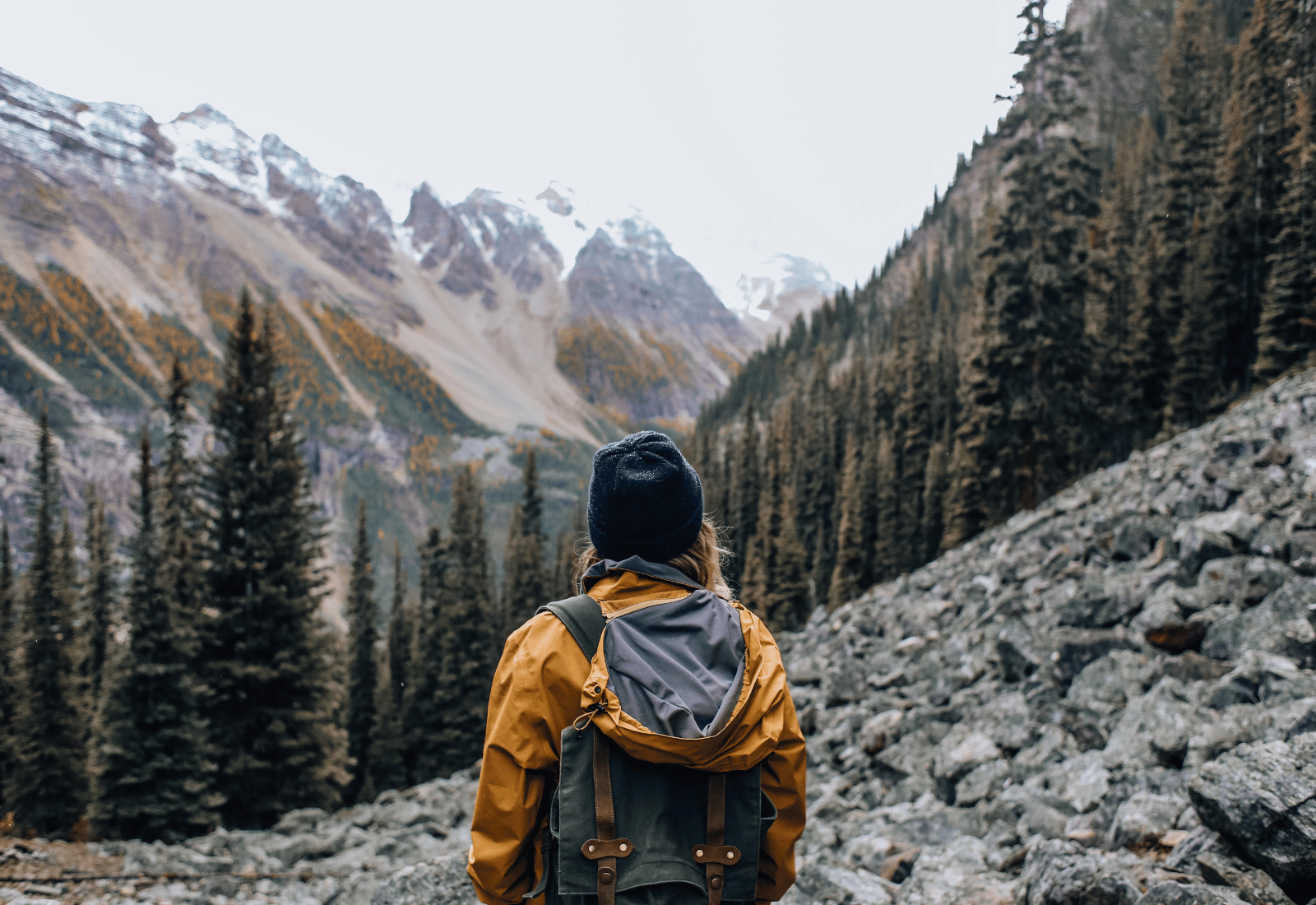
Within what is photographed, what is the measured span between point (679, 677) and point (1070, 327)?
2483cm

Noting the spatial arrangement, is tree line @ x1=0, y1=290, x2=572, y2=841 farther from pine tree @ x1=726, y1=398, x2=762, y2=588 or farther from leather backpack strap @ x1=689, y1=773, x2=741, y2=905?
pine tree @ x1=726, y1=398, x2=762, y2=588

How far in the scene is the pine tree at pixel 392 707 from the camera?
33125 mm

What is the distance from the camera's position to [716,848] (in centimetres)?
229

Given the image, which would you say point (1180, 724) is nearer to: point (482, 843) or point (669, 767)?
point (669, 767)

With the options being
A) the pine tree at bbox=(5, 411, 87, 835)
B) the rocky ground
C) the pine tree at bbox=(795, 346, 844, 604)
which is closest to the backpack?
the rocky ground

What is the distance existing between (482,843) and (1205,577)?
8708mm

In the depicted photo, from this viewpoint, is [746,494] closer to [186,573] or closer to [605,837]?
[186,573]

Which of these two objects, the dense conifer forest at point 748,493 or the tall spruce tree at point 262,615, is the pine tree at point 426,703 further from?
the tall spruce tree at point 262,615

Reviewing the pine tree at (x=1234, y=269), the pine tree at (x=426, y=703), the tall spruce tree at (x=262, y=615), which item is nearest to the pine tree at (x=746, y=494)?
the pine tree at (x=426, y=703)

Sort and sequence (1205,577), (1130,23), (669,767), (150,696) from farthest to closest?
(1130,23) < (150,696) < (1205,577) < (669,767)

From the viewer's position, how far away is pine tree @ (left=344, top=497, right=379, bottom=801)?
3300 centimetres

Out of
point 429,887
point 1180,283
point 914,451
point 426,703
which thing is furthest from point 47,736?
point 1180,283

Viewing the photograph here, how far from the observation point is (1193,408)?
3334 cm

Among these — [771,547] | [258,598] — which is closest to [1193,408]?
[771,547]
